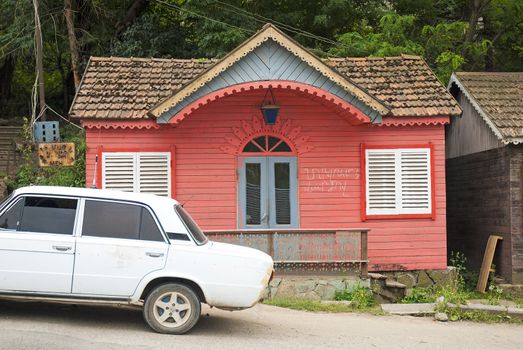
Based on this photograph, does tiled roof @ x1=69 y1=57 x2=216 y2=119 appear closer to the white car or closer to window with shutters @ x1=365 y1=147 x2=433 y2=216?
window with shutters @ x1=365 y1=147 x2=433 y2=216

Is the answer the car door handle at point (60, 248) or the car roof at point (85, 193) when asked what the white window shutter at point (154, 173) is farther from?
the car door handle at point (60, 248)

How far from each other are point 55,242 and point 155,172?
5913mm

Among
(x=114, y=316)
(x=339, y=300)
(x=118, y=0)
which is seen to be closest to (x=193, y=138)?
(x=339, y=300)

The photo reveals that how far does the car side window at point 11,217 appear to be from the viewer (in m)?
7.97

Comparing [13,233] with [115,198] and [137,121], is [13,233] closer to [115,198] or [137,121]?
[115,198]

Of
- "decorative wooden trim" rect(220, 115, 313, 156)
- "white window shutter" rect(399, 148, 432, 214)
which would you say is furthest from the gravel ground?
"decorative wooden trim" rect(220, 115, 313, 156)

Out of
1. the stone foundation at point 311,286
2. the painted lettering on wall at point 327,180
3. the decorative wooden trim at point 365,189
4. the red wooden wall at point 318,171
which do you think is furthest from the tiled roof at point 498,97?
the stone foundation at point 311,286

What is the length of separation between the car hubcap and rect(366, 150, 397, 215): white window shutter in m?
6.75

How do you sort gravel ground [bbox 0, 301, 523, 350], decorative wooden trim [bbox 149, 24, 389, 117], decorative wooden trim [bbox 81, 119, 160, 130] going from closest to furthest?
gravel ground [bbox 0, 301, 523, 350]
decorative wooden trim [bbox 149, 24, 389, 117]
decorative wooden trim [bbox 81, 119, 160, 130]

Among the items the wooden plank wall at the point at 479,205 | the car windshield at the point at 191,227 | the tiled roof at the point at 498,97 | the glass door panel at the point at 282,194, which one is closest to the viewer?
the car windshield at the point at 191,227

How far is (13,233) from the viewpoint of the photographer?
7914mm

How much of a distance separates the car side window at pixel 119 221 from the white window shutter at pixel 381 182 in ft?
22.6

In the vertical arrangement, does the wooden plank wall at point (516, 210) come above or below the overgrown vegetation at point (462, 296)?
above

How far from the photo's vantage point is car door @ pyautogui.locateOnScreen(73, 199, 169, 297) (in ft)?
25.9
